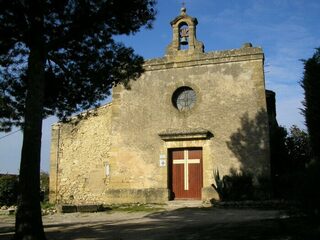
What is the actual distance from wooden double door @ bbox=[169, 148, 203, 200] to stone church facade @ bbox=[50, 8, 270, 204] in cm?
4

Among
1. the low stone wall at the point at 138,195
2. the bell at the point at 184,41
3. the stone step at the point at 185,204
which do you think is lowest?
the stone step at the point at 185,204

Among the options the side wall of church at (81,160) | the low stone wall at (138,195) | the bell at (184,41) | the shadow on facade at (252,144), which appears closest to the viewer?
the shadow on facade at (252,144)

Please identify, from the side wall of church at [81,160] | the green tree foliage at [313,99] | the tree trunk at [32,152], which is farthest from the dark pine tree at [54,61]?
the side wall of church at [81,160]

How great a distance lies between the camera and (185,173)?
1716 cm

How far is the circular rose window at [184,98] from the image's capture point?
17.6m

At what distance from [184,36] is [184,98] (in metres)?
2.81

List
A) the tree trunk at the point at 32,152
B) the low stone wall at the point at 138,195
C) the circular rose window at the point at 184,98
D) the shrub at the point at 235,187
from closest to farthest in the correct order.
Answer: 1. the tree trunk at the point at 32,152
2. the shrub at the point at 235,187
3. the low stone wall at the point at 138,195
4. the circular rose window at the point at 184,98

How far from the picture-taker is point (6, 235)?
30.8 feet

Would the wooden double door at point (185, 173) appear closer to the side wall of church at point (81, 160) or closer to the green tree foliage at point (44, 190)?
the side wall of church at point (81, 160)

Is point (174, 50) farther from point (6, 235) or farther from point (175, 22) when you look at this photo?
point (6, 235)

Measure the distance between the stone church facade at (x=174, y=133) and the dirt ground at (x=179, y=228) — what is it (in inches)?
132

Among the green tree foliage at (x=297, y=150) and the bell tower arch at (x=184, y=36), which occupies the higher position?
the bell tower arch at (x=184, y=36)

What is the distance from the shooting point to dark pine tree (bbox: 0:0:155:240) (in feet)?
25.6

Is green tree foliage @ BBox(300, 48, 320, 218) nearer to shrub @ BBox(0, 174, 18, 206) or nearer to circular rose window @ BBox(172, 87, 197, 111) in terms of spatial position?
circular rose window @ BBox(172, 87, 197, 111)
